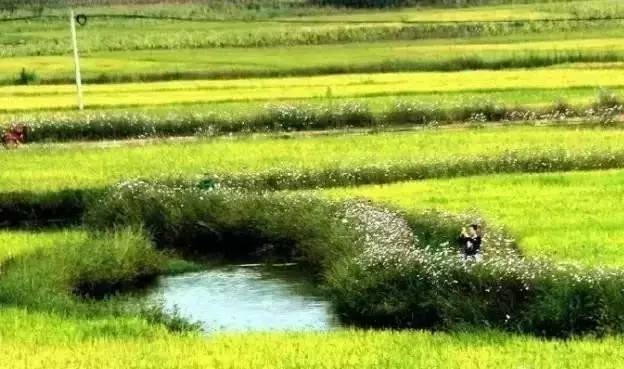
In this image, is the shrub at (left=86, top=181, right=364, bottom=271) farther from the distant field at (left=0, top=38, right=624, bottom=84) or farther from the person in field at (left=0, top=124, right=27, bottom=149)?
the distant field at (left=0, top=38, right=624, bottom=84)

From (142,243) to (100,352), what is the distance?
289 inches

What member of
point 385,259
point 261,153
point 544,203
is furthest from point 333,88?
point 385,259

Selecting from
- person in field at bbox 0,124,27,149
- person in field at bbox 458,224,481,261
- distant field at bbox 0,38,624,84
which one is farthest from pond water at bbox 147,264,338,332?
distant field at bbox 0,38,624,84

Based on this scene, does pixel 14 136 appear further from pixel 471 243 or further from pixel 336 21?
pixel 336 21

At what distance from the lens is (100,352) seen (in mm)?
15070

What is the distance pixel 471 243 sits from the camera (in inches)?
723

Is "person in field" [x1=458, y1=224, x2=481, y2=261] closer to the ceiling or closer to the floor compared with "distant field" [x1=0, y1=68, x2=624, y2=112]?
closer to the ceiling

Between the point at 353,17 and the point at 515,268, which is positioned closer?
the point at 515,268

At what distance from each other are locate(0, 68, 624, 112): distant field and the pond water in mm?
20218

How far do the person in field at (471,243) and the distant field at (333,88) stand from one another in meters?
21.9

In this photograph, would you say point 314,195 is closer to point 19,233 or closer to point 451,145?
point 19,233

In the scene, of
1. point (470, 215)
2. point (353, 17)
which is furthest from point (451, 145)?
point (353, 17)

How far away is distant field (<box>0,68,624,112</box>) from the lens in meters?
43.7

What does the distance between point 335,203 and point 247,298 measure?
382 centimetres
